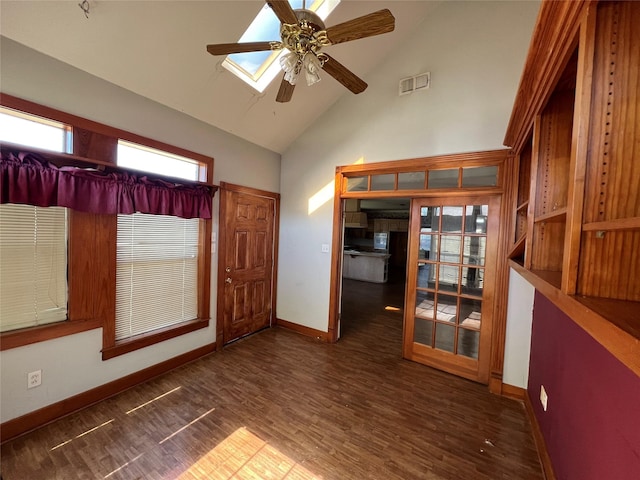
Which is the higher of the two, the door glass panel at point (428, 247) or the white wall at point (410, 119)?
the white wall at point (410, 119)

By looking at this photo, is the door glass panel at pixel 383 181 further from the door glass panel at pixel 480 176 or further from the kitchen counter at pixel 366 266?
the kitchen counter at pixel 366 266

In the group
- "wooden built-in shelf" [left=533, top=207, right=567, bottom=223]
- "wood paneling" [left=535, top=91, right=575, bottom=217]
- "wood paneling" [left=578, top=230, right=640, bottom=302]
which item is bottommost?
"wood paneling" [left=578, top=230, right=640, bottom=302]

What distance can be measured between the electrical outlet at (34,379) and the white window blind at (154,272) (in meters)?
0.55

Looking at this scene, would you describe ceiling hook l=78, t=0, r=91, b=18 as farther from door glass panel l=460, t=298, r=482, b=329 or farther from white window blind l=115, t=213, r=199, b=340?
door glass panel l=460, t=298, r=482, b=329

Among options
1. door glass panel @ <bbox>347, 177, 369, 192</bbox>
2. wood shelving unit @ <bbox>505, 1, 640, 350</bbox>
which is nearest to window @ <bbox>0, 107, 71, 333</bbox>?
door glass panel @ <bbox>347, 177, 369, 192</bbox>

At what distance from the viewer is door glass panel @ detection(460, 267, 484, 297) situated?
276cm

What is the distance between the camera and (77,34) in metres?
1.87

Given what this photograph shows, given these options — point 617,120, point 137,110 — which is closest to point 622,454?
point 617,120

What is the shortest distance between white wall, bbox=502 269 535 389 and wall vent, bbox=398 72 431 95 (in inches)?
88.1

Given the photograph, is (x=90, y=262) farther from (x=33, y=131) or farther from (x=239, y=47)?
(x=239, y=47)

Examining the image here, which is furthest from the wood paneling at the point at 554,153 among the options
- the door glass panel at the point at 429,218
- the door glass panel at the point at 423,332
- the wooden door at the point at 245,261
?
the wooden door at the point at 245,261

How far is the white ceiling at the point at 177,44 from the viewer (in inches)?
70.3

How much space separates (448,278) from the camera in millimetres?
2939

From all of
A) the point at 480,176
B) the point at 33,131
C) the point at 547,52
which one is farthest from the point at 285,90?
the point at 480,176
